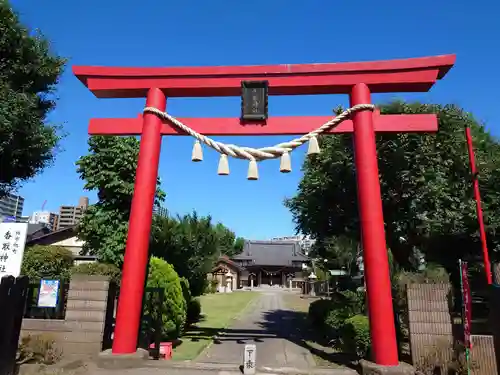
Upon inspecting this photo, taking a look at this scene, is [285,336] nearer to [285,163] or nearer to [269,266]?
[285,163]

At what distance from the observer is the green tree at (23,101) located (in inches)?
443

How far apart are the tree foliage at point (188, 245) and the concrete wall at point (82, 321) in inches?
264

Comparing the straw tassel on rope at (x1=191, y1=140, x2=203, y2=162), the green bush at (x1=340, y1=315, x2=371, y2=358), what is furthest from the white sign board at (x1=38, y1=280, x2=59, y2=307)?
the green bush at (x1=340, y1=315, x2=371, y2=358)

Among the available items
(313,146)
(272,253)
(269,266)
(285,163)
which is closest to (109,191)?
(285,163)

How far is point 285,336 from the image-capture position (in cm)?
1197

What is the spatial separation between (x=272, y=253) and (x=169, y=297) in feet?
172

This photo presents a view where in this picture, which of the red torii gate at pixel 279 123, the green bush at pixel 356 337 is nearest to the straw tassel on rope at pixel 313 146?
the red torii gate at pixel 279 123

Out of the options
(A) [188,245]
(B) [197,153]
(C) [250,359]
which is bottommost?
(C) [250,359]

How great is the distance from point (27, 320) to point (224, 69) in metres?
7.00

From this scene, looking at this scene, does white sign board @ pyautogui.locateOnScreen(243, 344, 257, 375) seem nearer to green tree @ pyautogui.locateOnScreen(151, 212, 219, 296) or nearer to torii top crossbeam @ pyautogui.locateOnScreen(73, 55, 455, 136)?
torii top crossbeam @ pyautogui.locateOnScreen(73, 55, 455, 136)

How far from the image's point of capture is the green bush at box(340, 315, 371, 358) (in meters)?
8.19

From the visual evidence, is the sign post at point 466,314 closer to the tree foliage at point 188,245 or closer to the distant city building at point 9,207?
the distant city building at point 9,207

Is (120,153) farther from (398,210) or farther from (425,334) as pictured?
(425,334)

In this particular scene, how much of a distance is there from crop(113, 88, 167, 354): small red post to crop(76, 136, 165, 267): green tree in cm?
860
